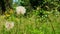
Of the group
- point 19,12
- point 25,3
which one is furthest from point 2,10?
point 19,12

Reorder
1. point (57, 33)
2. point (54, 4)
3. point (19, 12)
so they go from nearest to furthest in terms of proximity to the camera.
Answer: point (19, 12) < point (57, 33) < point (54, 4)

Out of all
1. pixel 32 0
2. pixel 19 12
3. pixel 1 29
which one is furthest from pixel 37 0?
pixel 19 12

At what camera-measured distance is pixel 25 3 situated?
884 cm

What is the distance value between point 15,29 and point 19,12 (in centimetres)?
64

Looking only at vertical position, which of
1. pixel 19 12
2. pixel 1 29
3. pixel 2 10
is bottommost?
pixel 2 10

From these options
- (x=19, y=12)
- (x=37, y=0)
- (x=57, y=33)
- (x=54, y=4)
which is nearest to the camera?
(x=19, y=12)

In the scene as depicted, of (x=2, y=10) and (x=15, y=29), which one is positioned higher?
(x=15, y=29)

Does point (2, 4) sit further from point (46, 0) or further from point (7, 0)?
point (46, 0)

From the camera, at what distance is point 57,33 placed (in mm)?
3213

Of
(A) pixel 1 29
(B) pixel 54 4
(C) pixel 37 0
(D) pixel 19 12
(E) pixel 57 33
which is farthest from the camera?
(C) pixel 37 0

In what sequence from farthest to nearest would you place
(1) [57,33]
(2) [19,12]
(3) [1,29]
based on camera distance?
(3) [1,29], (1) [57,33], (2) [19,12]

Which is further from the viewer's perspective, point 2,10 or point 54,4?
point 2,10

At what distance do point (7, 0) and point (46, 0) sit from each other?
141 centimetres

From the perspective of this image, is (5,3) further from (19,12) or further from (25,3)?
(19,12)
